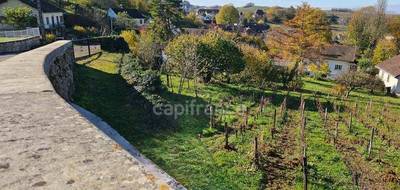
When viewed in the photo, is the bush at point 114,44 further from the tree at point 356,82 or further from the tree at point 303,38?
the tree at point 356,82

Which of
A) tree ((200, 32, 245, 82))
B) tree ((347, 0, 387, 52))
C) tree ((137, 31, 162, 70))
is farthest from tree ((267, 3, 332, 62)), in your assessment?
tree ((347, 0, 387, 52))

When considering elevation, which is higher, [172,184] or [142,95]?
[172,184]

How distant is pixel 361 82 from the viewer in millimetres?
30047

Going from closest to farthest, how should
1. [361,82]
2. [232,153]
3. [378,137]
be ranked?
[232,153]
[378,137]
[361,82]

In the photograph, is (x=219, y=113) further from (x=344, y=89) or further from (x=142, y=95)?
(x=344, y=89)

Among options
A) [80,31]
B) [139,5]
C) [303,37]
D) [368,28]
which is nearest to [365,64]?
[303,37]

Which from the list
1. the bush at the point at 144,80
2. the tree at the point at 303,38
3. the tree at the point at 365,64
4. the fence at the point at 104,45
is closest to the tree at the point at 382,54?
the tree at the point at 365,64

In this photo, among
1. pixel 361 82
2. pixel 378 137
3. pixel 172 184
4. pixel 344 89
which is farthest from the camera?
pixel 361 82

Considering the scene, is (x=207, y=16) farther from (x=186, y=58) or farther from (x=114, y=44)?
(x=186, y=58)

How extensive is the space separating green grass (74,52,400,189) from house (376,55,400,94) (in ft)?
49.1

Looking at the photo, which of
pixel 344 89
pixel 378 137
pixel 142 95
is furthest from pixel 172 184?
pixel 344 89

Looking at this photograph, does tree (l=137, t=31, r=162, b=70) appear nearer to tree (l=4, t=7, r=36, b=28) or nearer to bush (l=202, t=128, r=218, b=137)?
tree (l=4, t=7, r=36, b=28)

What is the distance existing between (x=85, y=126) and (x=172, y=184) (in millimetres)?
2116

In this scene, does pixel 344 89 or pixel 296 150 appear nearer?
pixel 296 150
